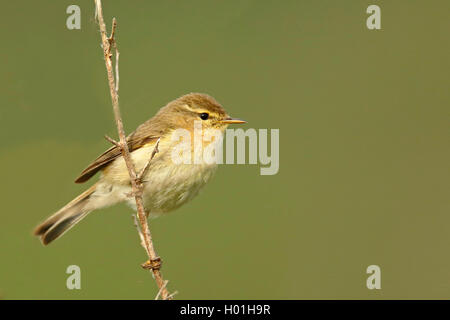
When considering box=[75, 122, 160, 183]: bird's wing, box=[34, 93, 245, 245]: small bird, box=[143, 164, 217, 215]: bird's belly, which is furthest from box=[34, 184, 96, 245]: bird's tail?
box=[143, 164, 217, 215]: bird's belly

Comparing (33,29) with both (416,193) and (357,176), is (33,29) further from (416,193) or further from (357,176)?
(416,193)

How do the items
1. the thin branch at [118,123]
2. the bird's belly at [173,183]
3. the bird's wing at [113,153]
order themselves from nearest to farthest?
1. the thin branch at [118,123]
2. the bird's belly at [173,183]
3. the bird's wing at [113,153]

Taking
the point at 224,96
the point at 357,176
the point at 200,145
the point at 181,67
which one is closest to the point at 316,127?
the point at 357,176

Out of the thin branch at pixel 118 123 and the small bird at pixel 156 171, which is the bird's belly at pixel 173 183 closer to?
the small bird at pixel 156 171

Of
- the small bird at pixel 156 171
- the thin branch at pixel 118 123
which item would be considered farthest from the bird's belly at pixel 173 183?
the thin branch at pixel 118 123

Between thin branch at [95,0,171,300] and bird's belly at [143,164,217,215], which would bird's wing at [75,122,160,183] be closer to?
bird's belly at [143,164,217,215]

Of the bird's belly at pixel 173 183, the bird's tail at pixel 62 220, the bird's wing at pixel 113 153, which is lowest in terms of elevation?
the bird's tail at pixel 62 220

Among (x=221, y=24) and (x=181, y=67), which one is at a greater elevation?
(x=221, y=24)

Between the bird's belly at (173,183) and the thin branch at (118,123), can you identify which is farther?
the bird's belly at (173,183)

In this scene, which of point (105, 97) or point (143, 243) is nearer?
point (143, 243)
